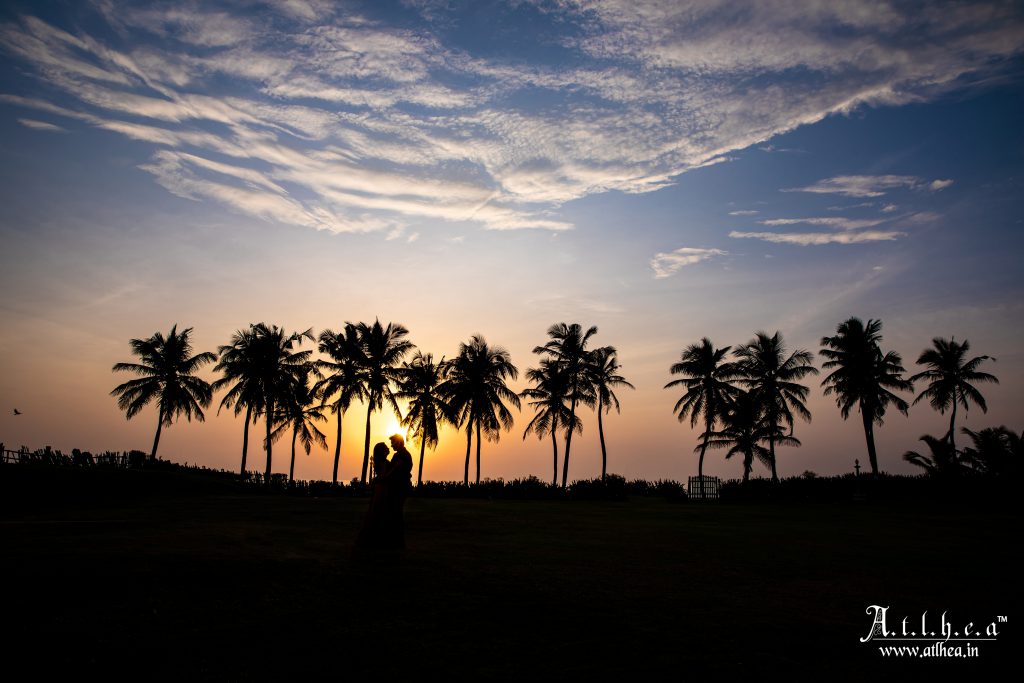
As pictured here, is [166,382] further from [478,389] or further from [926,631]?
[926,631]

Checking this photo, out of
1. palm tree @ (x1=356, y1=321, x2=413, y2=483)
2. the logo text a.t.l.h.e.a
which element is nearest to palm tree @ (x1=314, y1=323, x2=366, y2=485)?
palm tree @ (x1=356, y1=321, x2=413, y2=483)

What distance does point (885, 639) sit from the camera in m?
7.76

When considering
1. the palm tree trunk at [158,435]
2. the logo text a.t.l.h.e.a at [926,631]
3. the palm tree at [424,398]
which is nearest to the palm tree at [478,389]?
the palm tree at [424,398]

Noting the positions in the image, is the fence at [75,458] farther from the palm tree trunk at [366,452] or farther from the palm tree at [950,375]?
the palm tree at [950,375]

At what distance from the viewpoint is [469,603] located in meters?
8.84

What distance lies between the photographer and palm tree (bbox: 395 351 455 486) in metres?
51.7

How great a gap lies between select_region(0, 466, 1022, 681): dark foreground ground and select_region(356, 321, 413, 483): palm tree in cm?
3300

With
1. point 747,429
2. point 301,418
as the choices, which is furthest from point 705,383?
point 301,418

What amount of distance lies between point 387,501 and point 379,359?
38406mm

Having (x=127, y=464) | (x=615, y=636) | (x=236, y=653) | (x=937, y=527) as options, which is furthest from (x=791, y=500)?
(x=127, y=464)

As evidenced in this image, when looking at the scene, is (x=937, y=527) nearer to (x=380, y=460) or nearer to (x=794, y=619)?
(x=794, y=619)

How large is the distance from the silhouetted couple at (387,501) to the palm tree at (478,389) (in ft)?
123

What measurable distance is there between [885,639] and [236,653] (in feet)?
24.9

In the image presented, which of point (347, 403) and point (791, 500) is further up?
point (347, 403)
